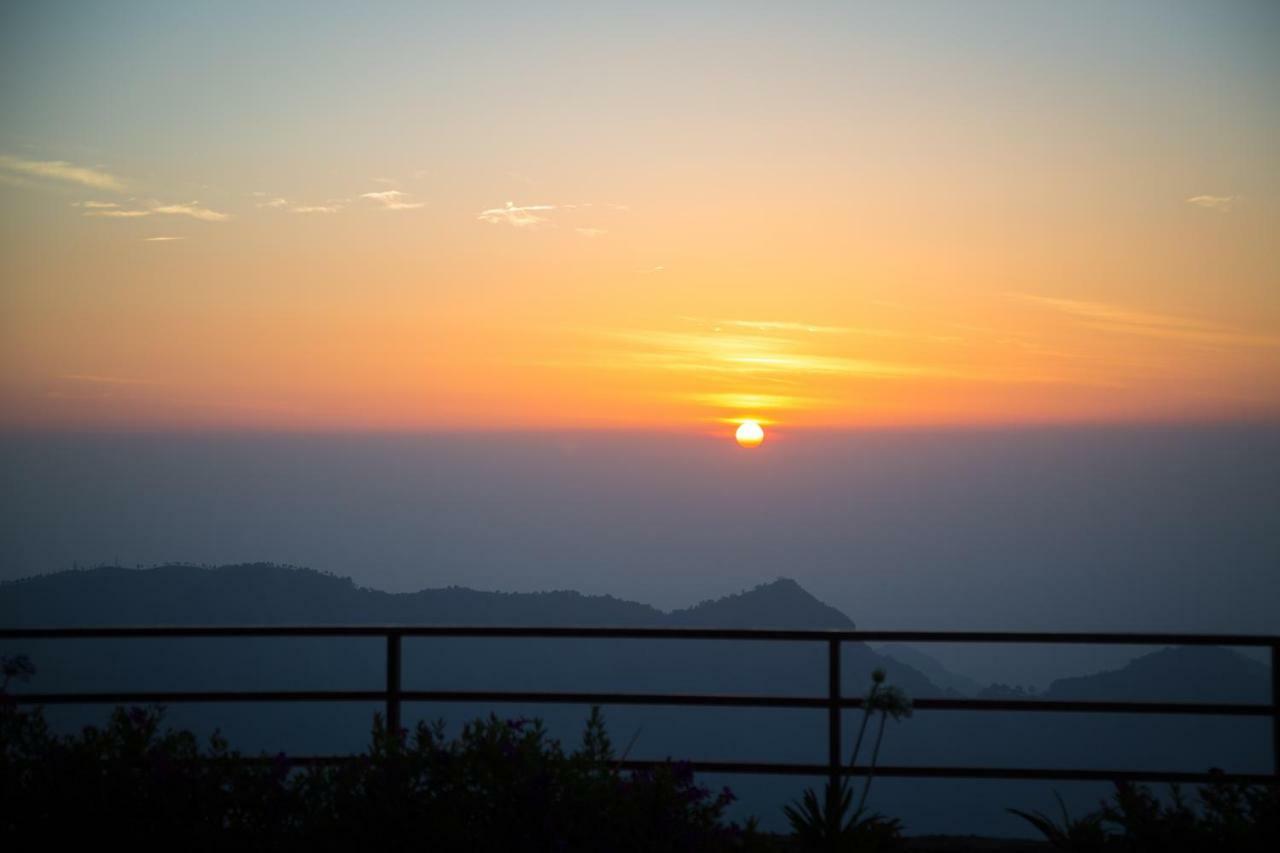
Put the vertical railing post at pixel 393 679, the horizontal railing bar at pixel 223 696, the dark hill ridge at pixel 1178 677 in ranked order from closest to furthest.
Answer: the horizontal railing bar at pixel 223 696, the vertical railing post at pixel 393 679, the dark hill ridge at pixel 1178 677

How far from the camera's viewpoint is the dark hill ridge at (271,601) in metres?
113

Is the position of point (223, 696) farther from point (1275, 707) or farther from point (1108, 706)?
point (1275, 707)

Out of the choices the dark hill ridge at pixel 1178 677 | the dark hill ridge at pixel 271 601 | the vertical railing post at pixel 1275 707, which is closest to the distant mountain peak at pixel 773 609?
the dark hill ridge at pixel 271 601

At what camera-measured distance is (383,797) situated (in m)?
4.70

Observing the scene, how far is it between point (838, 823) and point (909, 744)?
122592mm

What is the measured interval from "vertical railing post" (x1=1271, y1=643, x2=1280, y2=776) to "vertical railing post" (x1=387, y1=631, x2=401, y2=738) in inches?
177

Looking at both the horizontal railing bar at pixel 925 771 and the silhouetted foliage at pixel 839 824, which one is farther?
the silhouetted foliage at pixel 839 824

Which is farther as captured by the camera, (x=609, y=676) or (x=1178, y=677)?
(x=1178, y=677)

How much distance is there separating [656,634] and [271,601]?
125828 mm

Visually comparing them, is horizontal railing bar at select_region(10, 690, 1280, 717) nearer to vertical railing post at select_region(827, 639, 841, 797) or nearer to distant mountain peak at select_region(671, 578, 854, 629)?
vertical railing post at select_region(827, 639, 841, 797)

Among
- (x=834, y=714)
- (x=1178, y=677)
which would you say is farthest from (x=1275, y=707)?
(x=1178, y=677)

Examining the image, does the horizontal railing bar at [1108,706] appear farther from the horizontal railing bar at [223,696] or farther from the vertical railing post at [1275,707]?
the horizontal railing bar at [223,696]

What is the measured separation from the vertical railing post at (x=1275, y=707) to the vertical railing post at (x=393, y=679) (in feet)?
14.7

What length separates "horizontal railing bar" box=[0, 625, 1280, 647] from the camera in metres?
5.84
